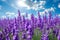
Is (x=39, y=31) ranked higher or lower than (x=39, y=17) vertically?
lower

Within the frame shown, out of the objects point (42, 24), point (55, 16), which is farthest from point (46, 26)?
point (55, 16)

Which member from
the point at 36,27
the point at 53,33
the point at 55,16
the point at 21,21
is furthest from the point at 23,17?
the point at 55,16

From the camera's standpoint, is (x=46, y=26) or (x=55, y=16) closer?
(x=46, y=26)

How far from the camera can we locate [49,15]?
368 inches

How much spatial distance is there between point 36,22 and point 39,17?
45cm

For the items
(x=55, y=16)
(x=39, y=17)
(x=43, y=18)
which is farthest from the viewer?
(x=55, y=16)

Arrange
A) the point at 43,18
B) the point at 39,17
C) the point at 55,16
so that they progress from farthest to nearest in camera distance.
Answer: the point at 55,16 < the point at 43,18 < the point at 39,17

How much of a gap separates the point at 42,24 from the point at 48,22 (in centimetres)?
60

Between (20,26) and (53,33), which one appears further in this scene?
(20,26)

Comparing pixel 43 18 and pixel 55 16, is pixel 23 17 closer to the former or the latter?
pixel 43 18

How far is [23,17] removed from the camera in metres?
9.07

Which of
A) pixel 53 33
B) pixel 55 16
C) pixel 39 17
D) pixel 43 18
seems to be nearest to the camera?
pixel 53 33

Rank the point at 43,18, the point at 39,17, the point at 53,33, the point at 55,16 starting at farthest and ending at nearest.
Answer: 1. the point at 55,16
2. the point at 43,18
3. the point at 39,17
4. the point at 53,33

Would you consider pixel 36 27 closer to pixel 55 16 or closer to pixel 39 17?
pixel 39 17
